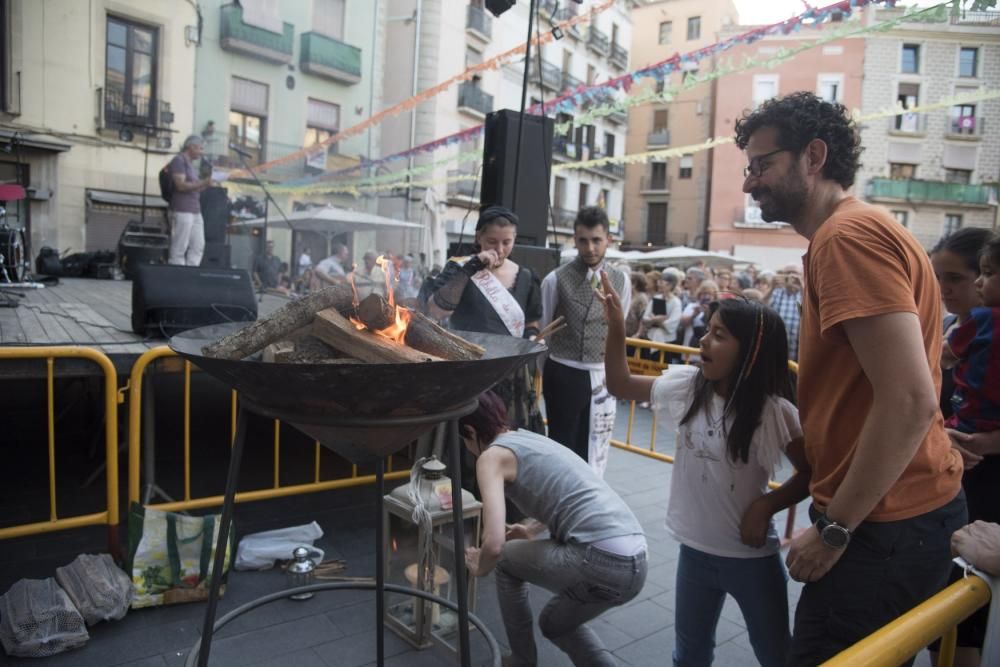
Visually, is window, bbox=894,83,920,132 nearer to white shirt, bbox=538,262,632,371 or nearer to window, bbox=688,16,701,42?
window, bbox=688,16,701,42

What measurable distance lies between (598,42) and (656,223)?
1195 cm

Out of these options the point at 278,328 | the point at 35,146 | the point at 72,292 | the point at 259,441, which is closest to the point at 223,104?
the point at 35,146

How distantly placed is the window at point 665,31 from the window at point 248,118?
97.2ft

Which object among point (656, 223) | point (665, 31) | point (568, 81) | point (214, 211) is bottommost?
point (214, 211)

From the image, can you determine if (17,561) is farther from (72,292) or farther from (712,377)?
(72,292)

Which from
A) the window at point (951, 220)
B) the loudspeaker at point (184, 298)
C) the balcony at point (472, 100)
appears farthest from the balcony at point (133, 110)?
the window at point (951, 220)

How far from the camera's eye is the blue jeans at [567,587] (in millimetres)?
2256

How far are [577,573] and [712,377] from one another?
0.84 metres

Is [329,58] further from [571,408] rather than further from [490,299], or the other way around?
[571,408]

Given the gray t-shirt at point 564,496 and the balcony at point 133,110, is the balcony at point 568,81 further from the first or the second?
the gray t-shirt at point 564,496

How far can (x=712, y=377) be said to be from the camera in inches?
92.3

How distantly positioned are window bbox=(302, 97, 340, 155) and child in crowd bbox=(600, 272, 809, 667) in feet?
80.8

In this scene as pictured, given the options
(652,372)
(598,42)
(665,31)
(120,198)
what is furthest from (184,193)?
(665,31)

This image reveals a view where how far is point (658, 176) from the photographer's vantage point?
42062 millimetres
